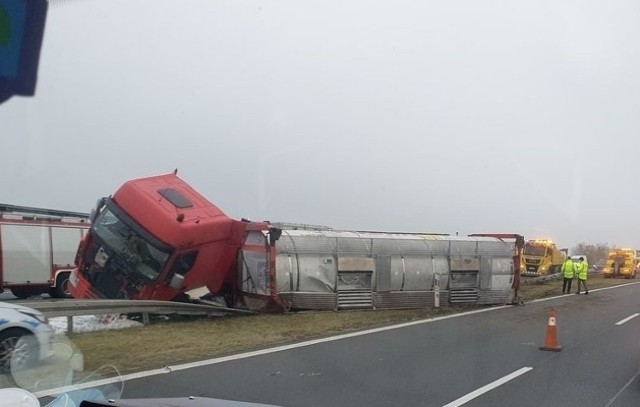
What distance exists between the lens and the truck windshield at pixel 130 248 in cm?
1415

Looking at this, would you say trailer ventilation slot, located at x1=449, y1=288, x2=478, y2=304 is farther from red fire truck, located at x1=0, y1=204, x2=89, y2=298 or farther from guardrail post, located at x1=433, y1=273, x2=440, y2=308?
red fire truck, located at x1=0, y1=204, x2=89, y2=298

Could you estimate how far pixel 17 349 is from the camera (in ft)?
24.0

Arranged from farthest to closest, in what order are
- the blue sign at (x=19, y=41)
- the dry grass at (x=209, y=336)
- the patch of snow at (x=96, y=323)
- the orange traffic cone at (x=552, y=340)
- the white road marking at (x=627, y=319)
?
the white road marking at (x=627, y=319), the patch of snow at (x=96, y=323), the orange traffic cone at (x=552, y=340), the dry grass at (x=209, y=336), the blue sign at (x=19, y=41)

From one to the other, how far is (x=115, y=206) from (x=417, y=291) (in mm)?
8699

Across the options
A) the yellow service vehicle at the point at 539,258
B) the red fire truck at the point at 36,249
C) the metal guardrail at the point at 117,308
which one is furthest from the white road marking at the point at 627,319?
the yellow service vehicle at the point at 539,258

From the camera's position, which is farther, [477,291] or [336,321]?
[477,291]

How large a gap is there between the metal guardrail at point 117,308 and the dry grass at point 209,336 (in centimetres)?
30

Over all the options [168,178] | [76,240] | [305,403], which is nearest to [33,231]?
[76,240]

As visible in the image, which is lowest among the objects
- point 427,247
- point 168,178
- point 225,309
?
point 225,309

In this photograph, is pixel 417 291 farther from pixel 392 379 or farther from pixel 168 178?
pixel 392 379

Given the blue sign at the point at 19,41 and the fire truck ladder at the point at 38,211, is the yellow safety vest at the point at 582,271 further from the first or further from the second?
the blue sign at the point at 19,41

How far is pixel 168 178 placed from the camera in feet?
52.3

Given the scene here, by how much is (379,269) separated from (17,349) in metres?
11.6

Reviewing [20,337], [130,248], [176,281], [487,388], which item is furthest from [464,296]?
[20,337]
